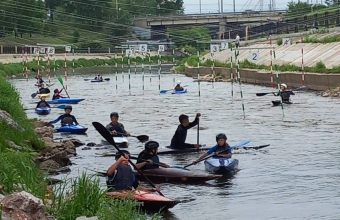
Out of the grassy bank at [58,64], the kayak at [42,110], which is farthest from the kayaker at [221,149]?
the grassy bank at [58,64]

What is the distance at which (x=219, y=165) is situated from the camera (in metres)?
17.4

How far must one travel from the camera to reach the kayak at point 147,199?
1249 cm

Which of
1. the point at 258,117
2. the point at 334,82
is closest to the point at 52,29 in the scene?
the point at 334,82

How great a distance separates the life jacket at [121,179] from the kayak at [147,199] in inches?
9.0

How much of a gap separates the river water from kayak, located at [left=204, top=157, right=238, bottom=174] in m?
0.27

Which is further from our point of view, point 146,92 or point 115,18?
point 115,18

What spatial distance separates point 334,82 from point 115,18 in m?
89.3

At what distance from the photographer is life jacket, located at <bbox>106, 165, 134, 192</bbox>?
13062 millimetres

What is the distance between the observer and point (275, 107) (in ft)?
114

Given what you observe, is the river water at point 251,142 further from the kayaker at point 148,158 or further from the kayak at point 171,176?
the kayaker at point 148,158

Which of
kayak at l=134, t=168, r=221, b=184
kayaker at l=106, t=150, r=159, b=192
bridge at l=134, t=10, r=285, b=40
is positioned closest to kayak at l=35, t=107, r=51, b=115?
kayak at l=134, t=168, r=221, b=184

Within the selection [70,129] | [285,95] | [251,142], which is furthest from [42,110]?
[251,142]

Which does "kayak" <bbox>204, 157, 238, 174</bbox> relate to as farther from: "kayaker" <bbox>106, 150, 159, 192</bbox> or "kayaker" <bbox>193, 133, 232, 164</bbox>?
"kayaker" <bbox>106, 150, 159, 192</bbox>

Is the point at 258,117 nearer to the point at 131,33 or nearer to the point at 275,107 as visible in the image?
the point at 275,107
